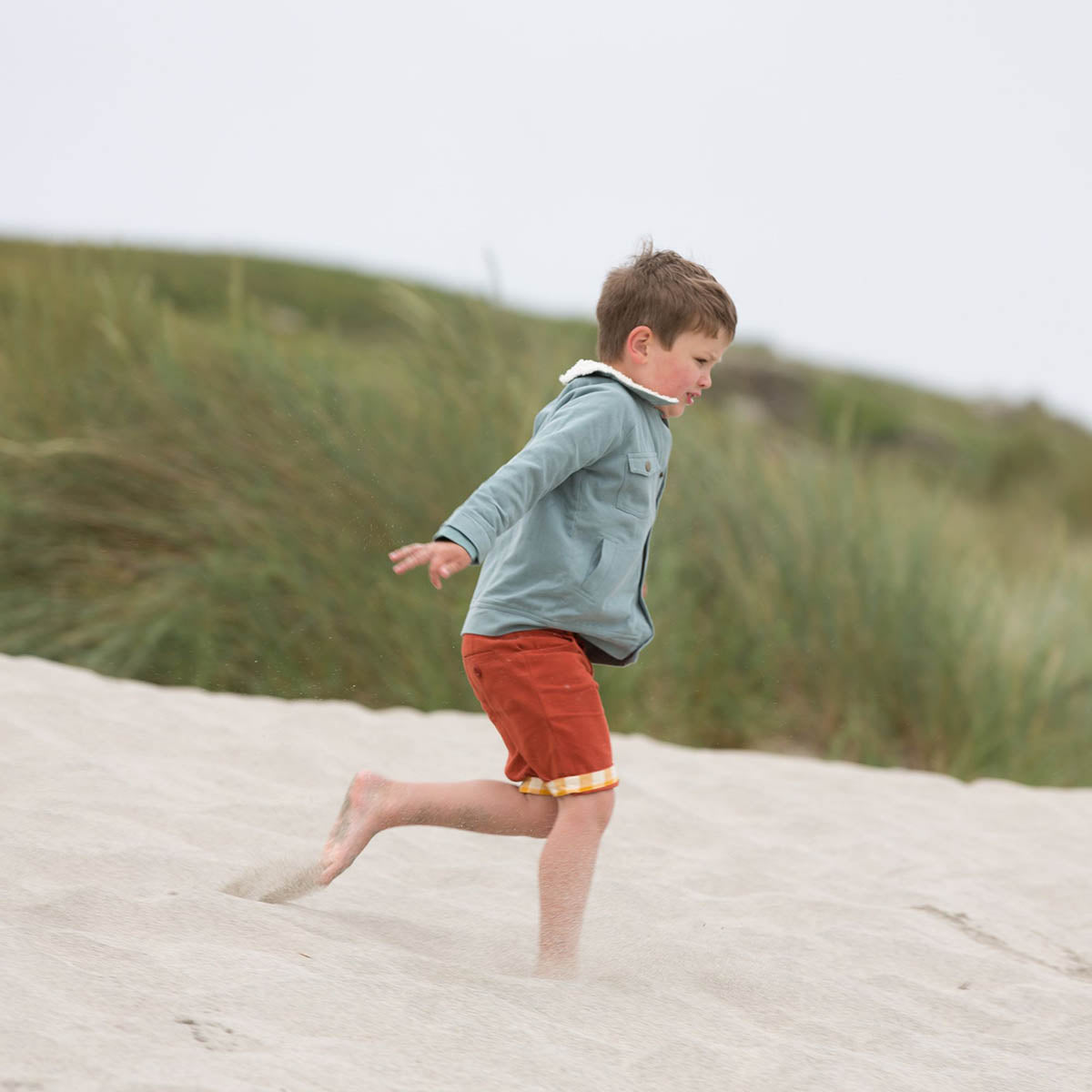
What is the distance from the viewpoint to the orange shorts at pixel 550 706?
227 cm

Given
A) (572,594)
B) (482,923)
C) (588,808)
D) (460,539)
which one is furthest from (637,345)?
(482,923)

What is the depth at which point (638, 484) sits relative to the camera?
2365mm

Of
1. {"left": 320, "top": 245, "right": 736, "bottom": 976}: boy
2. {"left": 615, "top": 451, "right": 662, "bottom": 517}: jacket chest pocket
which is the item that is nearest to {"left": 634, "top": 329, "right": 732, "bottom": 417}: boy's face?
{"left": 320, "top": 245, "right": 736, "bottom": 976}: boy

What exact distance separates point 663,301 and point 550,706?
2.44 feet

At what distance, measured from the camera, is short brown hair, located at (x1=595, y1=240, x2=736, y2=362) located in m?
2.35

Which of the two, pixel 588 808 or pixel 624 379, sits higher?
pixel 624 379

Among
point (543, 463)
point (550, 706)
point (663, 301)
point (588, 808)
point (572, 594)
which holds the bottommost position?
point (588, 808)

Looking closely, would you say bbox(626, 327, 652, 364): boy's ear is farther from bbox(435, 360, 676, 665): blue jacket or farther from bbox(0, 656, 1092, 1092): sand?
bbox(0, 656, 1092, 1092): sand

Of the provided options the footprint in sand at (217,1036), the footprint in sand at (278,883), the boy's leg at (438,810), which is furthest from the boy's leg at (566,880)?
the footprint in sand at (217,1036)

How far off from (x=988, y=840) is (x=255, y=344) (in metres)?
3.31

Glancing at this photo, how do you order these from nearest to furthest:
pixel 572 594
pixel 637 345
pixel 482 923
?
pixel 572 594, pixel 637 345, pixel 482 923

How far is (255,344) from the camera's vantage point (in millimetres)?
5234

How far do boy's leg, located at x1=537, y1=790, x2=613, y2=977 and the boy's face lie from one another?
742 millimetres

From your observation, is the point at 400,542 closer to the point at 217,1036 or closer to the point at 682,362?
the point at 682,362
